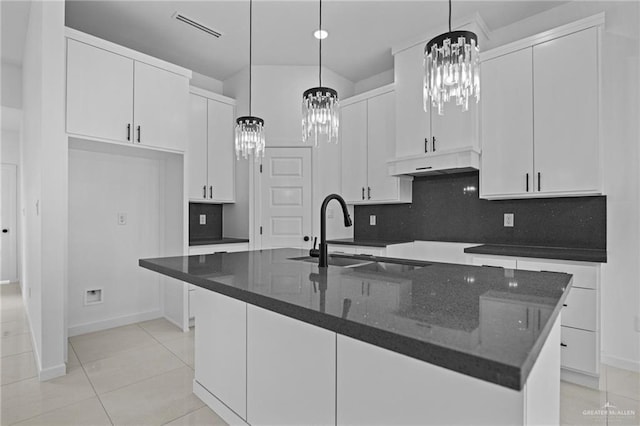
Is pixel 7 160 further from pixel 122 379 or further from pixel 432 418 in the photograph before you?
pixel 432 418

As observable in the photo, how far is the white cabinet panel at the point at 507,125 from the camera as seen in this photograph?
2939 millimetres

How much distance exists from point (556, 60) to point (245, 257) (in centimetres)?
281

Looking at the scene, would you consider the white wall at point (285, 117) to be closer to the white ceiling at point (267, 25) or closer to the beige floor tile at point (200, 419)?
the white ceiling at point (267, 25)

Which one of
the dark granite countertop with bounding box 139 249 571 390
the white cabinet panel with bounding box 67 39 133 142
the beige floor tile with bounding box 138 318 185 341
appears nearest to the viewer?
the dark granite countertop with bounding box 139 249 571 390

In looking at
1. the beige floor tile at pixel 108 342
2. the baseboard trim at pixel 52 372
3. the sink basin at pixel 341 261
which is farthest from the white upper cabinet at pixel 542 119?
the baseboard trim at pixel 52 372

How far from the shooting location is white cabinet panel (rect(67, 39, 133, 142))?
2.87 meters

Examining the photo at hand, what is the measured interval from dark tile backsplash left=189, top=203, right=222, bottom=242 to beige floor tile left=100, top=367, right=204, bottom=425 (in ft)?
6.70

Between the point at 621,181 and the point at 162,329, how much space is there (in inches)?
170

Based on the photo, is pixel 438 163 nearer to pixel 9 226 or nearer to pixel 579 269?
pixel 579 269

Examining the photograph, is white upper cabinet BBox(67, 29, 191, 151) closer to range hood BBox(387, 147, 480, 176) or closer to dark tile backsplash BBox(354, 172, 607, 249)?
range hood BBox(387, 147, 480, 176)

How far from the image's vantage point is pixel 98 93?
302cm

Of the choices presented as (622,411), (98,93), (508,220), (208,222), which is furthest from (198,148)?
(622,411)

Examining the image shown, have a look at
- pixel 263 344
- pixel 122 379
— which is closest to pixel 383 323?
pixel 263 344

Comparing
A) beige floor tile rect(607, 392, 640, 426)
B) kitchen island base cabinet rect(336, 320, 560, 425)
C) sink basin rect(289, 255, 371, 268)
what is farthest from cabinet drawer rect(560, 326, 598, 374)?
sink basin rect(289, 255, 371, 268)
